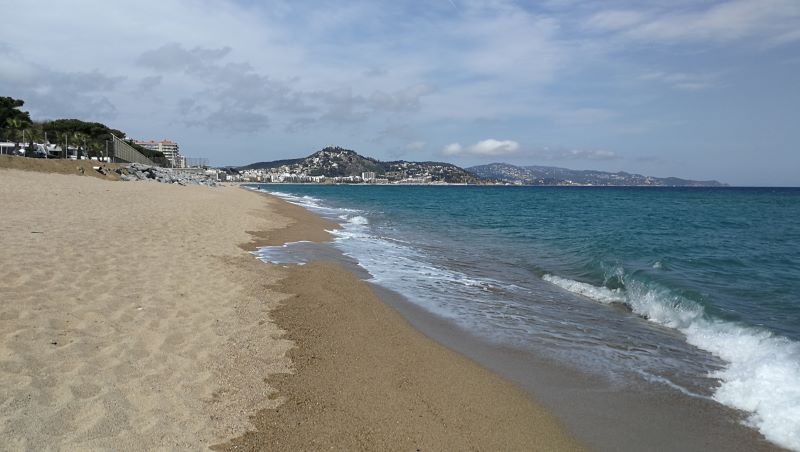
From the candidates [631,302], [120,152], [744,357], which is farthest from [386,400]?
[120,152]

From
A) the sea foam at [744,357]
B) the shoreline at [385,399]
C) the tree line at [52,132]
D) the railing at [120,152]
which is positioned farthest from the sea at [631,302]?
the railing at [120,152]

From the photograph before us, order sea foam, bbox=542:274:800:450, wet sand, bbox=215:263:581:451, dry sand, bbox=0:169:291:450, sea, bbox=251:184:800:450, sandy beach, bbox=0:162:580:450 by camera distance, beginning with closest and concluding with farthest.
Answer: dry sand, bbox=0:169:291:450
sandy beach, bbox=0:162:580:450
wet sand, bbox=215:263:581:451
sea foam, bbox=542:274:800:450
sea, bbox=251:184:800:450

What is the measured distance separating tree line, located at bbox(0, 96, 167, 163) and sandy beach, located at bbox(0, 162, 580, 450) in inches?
1838

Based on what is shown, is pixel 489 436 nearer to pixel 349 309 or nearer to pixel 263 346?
pixel 263 346

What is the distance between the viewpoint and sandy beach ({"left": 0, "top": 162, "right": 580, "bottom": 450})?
3.73 meters

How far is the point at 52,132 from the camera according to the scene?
5334 cm

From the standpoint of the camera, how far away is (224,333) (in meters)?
5.92

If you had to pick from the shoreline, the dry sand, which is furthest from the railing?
the shoreline

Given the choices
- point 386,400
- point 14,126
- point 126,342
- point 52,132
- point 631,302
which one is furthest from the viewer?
point 52,132

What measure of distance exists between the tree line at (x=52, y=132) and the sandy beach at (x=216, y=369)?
153 ft

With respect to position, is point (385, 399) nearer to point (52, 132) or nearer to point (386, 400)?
point (386, 400)

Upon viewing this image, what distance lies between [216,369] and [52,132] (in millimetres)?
62186

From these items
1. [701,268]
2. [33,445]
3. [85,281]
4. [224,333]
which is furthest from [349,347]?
[701,268]

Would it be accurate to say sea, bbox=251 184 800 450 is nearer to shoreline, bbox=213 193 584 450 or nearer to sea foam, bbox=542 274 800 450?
sea foam, bbox=542 274 800 450
